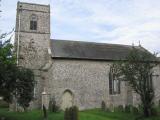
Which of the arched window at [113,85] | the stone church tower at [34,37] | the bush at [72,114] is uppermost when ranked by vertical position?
the stone church tower at [34,37]

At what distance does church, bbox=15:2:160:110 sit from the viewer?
32594 mm

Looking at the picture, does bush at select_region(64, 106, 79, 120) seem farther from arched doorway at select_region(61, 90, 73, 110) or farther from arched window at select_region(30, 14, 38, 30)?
arched window at select_region(30, 14, 38, 30)

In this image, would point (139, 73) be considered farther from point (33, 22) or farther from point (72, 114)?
point (33, 22)

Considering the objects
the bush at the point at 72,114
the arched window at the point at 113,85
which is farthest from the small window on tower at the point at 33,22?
the bush at the point at 72,114

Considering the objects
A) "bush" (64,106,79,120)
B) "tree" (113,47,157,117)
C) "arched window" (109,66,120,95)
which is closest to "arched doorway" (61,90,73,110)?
"arched window" (109,66,120,95)

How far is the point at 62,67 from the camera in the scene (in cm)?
3316

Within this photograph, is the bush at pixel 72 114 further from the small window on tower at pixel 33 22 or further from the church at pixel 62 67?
the small window on tower at pixel 33 22

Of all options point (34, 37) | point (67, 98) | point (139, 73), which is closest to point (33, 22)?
point (34, 37)

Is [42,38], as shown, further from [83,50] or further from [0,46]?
[0,46]

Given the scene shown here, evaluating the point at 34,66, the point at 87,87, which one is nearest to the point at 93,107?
the point at 87,87

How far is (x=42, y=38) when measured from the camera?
34781 mm

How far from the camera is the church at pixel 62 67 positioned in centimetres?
3259

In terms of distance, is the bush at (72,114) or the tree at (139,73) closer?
the bush at (72,114)

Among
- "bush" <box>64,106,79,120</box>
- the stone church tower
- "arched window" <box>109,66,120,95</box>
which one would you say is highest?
the stone church tower
